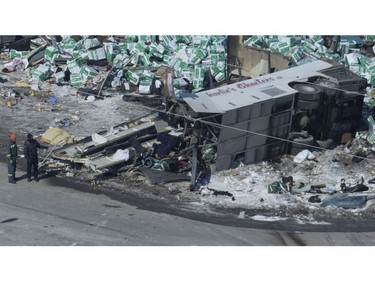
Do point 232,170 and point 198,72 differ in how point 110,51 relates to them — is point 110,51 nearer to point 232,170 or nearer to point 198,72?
point 198,72

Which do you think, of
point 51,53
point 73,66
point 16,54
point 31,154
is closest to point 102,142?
point 31,154

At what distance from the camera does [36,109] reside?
21953 millimetres

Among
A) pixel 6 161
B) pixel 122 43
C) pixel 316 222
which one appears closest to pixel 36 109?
pixel 6 161

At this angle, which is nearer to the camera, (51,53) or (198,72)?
(198,72)

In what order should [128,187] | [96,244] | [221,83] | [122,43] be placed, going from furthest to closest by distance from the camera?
1. [122,43]
2. [221,83]
3. [128,187]
4. [96,244]

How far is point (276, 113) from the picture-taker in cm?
1912

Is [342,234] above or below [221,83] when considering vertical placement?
below

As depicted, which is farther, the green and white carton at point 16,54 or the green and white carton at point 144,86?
the green and white carton at point 16,54

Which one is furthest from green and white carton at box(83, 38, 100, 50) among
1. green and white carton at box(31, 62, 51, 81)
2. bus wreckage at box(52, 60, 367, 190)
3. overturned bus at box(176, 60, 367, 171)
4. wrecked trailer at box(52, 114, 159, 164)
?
overturned bus at box(176, 60, 367, 171)

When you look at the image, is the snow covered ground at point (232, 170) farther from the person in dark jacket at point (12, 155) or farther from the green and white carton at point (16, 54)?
the person in dark jacket at point (12, 155)

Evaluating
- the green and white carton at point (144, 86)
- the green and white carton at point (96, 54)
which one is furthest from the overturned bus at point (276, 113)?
the green and white carton at point (96, 54)

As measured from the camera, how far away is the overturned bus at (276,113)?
1855cm

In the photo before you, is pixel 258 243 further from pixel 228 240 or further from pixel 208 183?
pixel 208 183

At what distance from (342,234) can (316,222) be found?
0.70 metres
